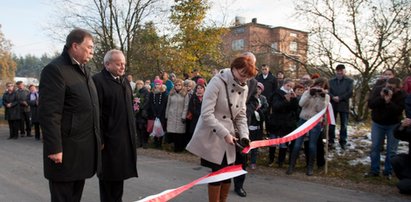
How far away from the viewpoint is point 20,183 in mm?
6164

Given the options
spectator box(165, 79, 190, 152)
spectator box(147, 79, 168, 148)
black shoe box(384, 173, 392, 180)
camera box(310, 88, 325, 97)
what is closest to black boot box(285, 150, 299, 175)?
camera box(310, 88, 325, 97)

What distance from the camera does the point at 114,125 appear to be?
3908 millimetres

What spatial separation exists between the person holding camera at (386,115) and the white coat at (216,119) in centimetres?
367

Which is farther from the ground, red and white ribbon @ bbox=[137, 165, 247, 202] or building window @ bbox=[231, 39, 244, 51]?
building window @ bbox=[231, 39, 244, 51]

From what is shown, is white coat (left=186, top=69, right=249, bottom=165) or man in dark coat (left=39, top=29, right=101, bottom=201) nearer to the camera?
man in dark coat (left=39, top=29, right=101, bottom=201)

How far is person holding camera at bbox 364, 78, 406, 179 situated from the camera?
249 inches

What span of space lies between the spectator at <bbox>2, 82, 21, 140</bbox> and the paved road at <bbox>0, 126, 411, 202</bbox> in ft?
16.4

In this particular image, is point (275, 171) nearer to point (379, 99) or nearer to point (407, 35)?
point (379, 99)

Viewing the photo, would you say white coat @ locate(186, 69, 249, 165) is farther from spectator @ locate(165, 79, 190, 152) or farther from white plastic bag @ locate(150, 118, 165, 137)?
white plastic bag @ locate(150, 118, 165, 137)

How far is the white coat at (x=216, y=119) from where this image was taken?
12.5ft

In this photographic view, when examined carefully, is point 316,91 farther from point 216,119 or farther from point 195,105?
point 216,119

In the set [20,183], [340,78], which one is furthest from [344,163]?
[20,183]

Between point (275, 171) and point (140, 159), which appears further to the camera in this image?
point (140, 159)

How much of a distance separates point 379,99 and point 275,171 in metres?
2.42
